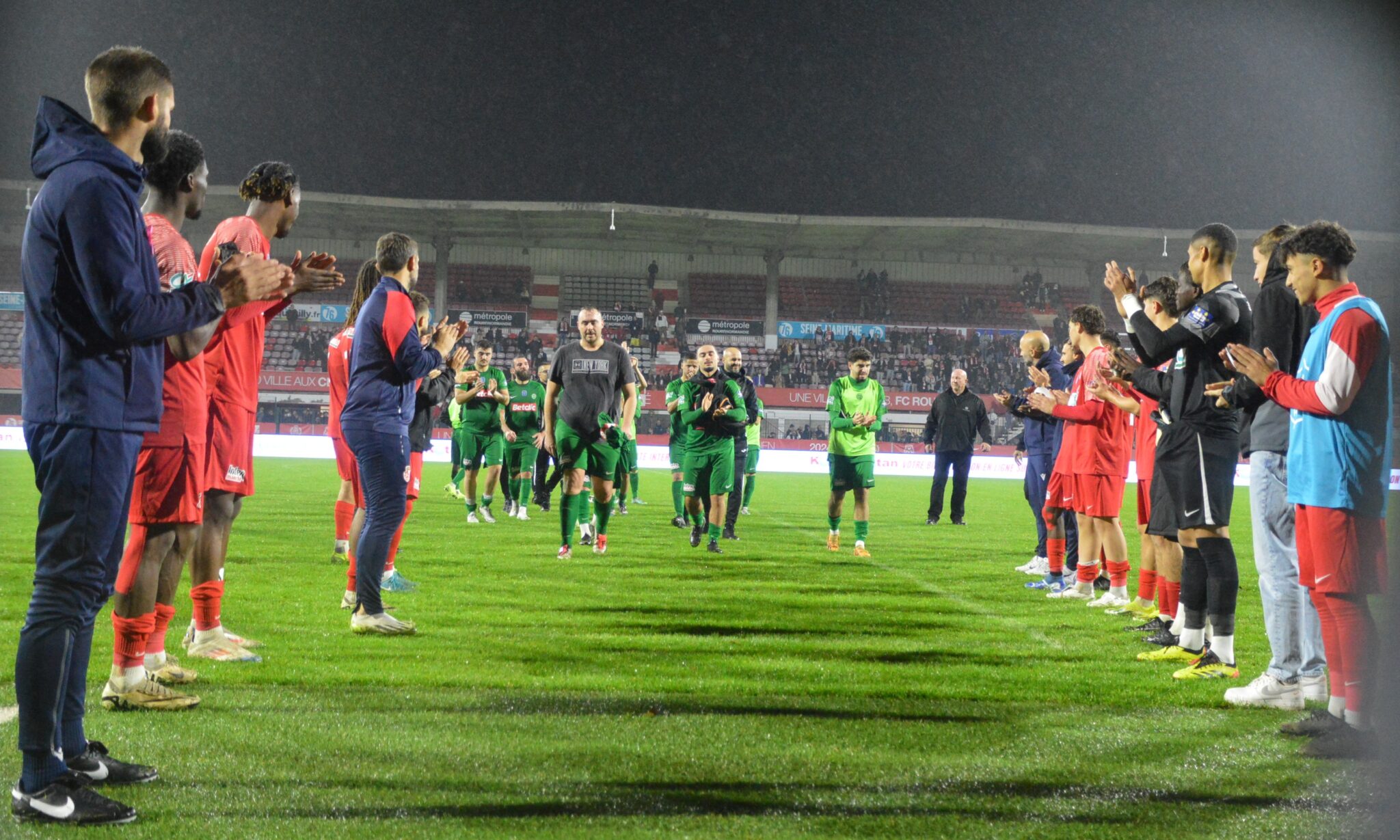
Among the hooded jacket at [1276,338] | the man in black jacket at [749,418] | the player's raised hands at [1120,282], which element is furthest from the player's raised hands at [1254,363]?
the man in black jacket at [749,418]

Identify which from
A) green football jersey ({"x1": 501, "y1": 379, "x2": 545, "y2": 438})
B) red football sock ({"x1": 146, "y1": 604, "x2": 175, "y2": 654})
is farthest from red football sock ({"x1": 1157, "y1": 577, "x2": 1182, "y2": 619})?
green football jersey ({"x1": 501, "y1": 379, "x2": 545, "y2": 438})

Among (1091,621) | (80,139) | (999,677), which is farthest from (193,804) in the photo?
(1091,621)

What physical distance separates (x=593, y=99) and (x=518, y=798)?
8.70 metres

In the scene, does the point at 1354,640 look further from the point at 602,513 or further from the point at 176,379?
the point at 602,513

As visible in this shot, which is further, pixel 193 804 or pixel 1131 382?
pixel 1131 382

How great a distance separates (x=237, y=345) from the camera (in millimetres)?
4395

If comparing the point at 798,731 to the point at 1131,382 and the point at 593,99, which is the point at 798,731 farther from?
the point at 593,99

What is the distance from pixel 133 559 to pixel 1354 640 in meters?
4.55

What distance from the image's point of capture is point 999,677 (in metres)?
4.74

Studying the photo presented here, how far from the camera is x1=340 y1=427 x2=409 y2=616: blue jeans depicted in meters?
5.22

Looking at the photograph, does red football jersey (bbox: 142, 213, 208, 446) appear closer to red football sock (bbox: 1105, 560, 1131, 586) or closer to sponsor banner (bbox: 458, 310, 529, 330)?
red football sock (bbox: 1105, 560, 1131, 586)

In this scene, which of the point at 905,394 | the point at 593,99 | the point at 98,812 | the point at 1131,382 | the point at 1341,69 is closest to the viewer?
the point at 98,812

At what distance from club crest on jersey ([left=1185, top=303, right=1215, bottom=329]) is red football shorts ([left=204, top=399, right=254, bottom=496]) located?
4481 mm

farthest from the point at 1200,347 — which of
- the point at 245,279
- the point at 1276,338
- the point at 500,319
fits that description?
the point at 500,319
